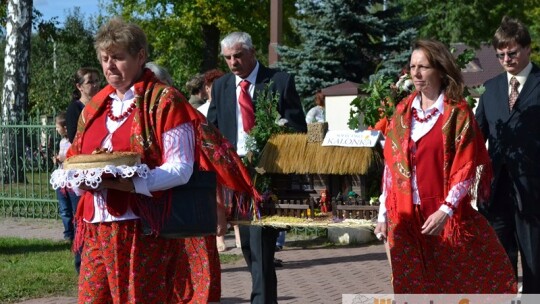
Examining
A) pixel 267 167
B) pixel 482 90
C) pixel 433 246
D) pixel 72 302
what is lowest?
pixel 72 302

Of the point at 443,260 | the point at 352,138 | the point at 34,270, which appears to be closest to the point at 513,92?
the point at 352,138

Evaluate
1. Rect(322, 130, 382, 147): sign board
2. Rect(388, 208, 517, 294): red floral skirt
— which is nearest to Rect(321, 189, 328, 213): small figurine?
Rect(322, 130, 382, 147): sign board

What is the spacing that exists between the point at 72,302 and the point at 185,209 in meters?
4.15

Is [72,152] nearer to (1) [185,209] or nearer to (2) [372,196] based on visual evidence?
(1) [185,209]

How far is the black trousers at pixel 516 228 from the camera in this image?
6238mm

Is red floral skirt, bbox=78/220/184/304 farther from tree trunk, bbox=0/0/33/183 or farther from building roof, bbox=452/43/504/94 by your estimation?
building roof, bbox=452/43/504/94

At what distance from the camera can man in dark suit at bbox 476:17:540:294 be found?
Result: 20.3 ft

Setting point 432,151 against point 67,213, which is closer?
point 432,151

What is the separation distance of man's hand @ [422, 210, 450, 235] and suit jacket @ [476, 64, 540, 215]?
128 centimetres

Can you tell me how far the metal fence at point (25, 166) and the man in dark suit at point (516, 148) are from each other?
9248 mm

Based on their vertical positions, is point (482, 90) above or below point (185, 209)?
above

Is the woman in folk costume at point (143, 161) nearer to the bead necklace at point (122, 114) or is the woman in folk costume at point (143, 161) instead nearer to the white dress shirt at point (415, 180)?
the bead necklace at point (122, 114)

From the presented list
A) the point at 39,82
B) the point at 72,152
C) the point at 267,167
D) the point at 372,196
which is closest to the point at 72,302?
the point at 267,167

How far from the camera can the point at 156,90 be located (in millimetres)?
4387
